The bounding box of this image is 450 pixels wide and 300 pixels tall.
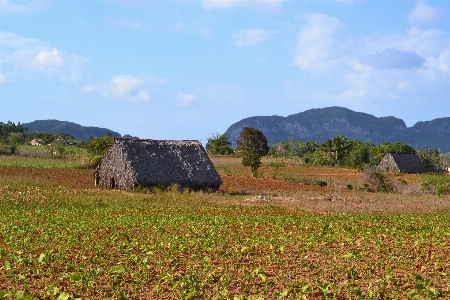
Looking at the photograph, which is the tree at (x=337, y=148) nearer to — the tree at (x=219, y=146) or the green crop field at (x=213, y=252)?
the tree at (x=219, y=146)

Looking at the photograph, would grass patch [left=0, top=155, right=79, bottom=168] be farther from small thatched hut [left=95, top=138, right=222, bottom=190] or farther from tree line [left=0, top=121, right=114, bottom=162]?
small thatched hut [left=95, top=138, right=222, bottom=190]

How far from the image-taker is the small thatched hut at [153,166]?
112ft

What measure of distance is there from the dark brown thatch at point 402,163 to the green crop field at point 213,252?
136 ft

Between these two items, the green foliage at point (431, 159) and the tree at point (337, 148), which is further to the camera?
the tree at point (337, 148)

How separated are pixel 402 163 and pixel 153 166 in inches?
1718

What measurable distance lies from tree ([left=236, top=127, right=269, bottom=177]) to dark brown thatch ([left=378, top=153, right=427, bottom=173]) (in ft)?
80.7

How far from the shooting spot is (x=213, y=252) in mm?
14109

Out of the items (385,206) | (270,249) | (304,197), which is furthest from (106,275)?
(304,197)

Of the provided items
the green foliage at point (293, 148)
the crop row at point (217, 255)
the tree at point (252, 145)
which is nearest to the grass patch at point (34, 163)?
the tree at point (252, 145)

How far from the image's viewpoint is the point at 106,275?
11.6 m

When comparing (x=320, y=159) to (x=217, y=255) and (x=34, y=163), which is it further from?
(x=217, y=255)

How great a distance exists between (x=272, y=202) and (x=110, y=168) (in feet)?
41.8

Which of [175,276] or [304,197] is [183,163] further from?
[175,276]

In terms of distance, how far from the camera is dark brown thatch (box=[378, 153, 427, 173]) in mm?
66625
